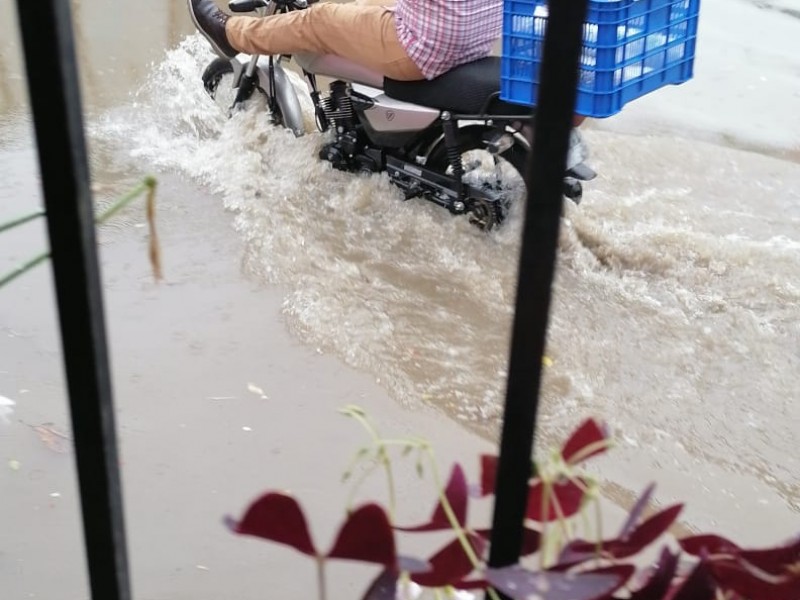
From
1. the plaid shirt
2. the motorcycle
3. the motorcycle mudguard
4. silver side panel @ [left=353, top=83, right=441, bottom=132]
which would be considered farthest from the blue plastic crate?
the motorcycle mudguard

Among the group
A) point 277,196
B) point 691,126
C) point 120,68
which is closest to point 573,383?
point 277,196

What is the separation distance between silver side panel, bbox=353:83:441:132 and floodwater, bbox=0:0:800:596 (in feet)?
1.13

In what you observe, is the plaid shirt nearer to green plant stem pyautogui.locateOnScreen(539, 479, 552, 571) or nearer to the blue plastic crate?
the blue plastic crate

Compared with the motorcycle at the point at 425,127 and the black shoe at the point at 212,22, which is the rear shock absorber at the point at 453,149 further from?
the black shoe at the point at 212,22

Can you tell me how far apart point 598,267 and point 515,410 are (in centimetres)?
327

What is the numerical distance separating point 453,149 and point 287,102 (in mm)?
1191

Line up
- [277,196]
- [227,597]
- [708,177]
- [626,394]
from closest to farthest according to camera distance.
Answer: [227,597] < [626,394] < [277,196] < [708,177]

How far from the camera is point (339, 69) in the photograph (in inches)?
170

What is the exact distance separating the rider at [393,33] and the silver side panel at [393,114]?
0.12m

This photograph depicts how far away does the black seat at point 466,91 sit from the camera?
3744 millimetres

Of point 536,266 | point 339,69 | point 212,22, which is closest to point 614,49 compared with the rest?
point 339,69

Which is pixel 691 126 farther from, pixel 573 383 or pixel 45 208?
pixel 45 208

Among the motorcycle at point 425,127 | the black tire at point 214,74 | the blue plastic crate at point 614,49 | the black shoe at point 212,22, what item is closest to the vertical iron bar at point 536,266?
the blue plastic crate at point 614,49

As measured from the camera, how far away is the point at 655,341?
3.50 meters
